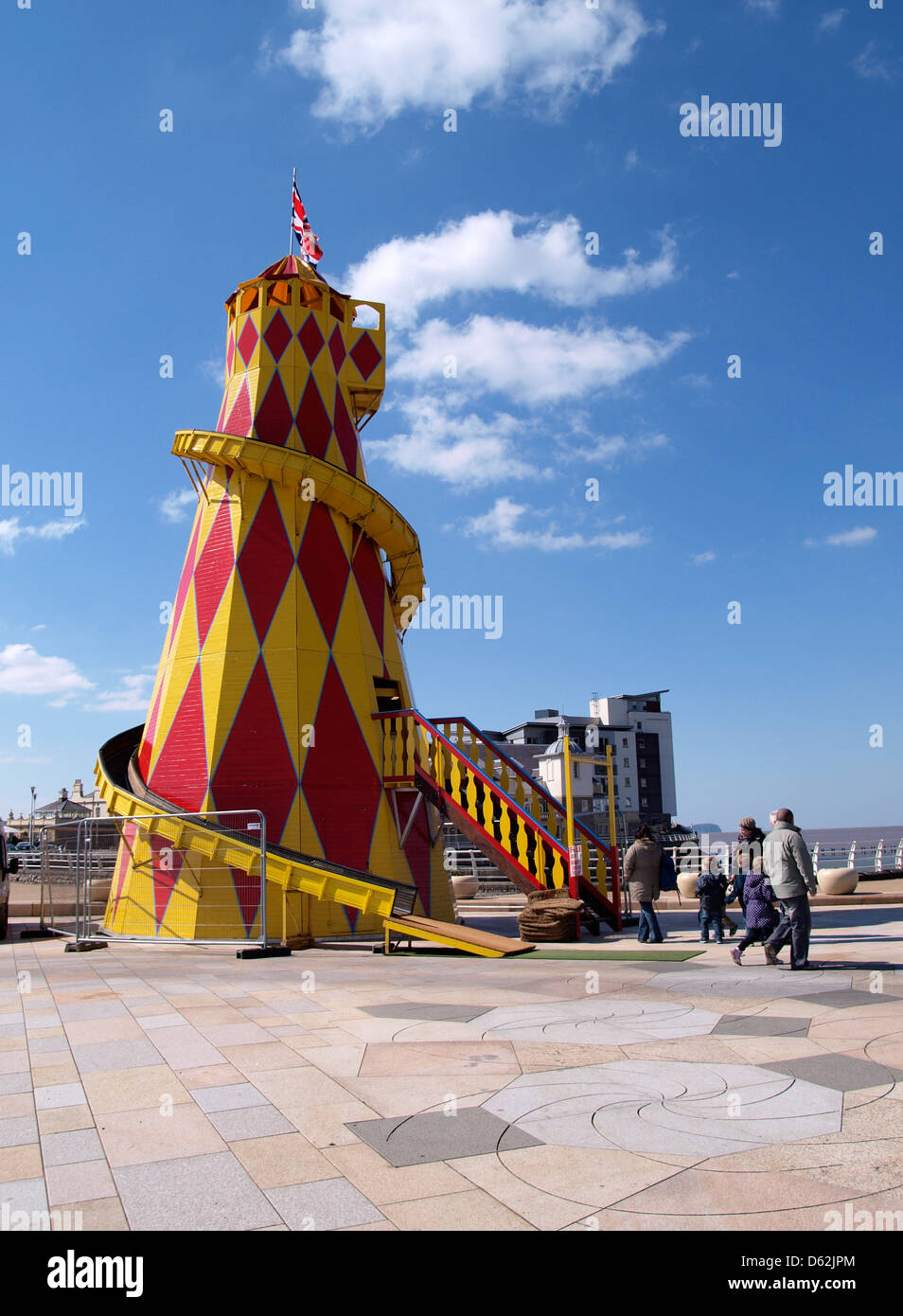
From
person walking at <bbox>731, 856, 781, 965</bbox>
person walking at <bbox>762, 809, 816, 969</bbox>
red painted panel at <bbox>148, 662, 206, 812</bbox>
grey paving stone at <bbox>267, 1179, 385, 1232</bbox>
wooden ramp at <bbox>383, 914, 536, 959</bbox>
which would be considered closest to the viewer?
grey paving stone at <bbox>267, 1179, 385, 1232</bbox>

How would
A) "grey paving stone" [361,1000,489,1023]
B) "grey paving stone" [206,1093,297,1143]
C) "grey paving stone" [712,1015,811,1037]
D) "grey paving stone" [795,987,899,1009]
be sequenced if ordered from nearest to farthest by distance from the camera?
"grey paving stone" [206,1093,297,1143]
"grey paving stone" [712,1015,811,1037]
"grey paving stone" [795,987,899,1009]
"grey paving stone" [361,1000,489,1023]

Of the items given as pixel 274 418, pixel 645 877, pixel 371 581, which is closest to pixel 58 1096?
pixel 645 877

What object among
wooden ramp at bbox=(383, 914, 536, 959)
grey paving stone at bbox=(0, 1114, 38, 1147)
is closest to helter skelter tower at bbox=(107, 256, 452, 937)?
wooden ramp at bbox=(383, 914, 536, 959)

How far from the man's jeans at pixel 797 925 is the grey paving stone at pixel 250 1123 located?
632 centimetres

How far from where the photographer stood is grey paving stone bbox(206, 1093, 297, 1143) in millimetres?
4758

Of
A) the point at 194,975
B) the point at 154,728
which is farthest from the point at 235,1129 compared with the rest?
the point at 154,728

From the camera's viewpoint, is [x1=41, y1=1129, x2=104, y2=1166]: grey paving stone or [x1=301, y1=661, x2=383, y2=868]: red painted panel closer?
[x1=41, y1=1129, x2=104, y2=1166]: grey paving stone

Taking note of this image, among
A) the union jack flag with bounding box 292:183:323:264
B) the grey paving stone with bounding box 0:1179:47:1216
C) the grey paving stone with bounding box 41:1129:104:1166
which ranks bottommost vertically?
the grey paving stone with bounding box 41:1129:104:1166

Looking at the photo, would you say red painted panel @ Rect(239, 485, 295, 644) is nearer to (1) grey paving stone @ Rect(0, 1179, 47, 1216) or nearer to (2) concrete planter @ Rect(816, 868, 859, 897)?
(1) grey paving stone @ Rect(0, 1179, 47, 1216)

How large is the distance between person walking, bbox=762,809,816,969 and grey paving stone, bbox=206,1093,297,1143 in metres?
6.19

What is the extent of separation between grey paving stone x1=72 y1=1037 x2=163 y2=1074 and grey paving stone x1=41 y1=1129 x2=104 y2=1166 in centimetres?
143

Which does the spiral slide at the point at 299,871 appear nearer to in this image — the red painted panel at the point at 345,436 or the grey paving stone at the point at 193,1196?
the grey paving stone at the point at 193,1196

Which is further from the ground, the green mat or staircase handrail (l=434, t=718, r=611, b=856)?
staircase handrail (l=434, t=718, r=611, b=856)
